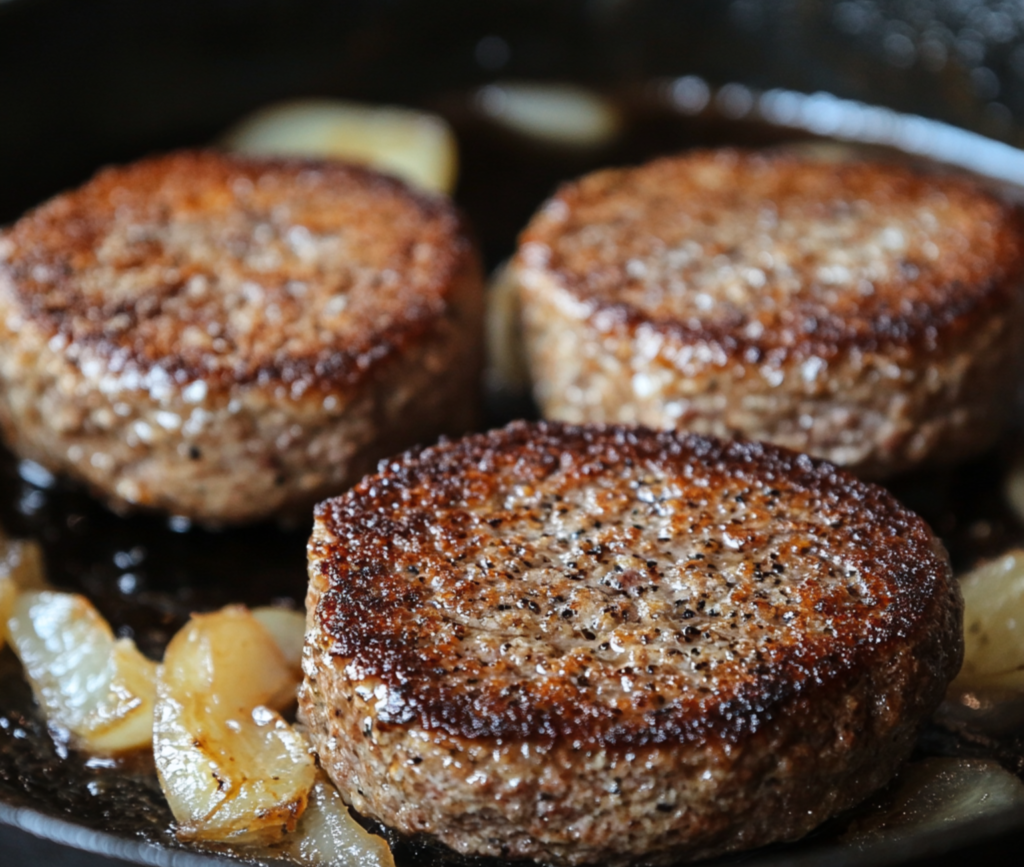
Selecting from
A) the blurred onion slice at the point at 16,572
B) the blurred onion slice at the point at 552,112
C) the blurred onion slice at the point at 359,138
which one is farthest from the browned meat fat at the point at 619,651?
the blurred onion slice at the point at 552,112

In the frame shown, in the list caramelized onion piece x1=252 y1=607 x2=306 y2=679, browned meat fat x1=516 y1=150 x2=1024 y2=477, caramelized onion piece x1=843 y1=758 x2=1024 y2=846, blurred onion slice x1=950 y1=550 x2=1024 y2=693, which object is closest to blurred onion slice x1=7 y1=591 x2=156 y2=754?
caramelized onion piece x1=252 y1=607 x2=306 y2=679

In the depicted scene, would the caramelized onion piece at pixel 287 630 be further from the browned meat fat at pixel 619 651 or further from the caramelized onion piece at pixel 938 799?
the caramelized onion piece at pixel 938 799

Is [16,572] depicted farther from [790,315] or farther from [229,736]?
[790,315]

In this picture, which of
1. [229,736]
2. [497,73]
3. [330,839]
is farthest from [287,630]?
[497,73]

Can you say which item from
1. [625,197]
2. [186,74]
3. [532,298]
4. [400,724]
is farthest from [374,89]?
[400,724]

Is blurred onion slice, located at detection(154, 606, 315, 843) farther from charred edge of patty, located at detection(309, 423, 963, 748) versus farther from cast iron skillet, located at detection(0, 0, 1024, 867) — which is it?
cast iron skillet, located at detection(0, 0, 1024, 867)

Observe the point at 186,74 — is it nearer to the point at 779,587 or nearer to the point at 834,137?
the point at 834,137
